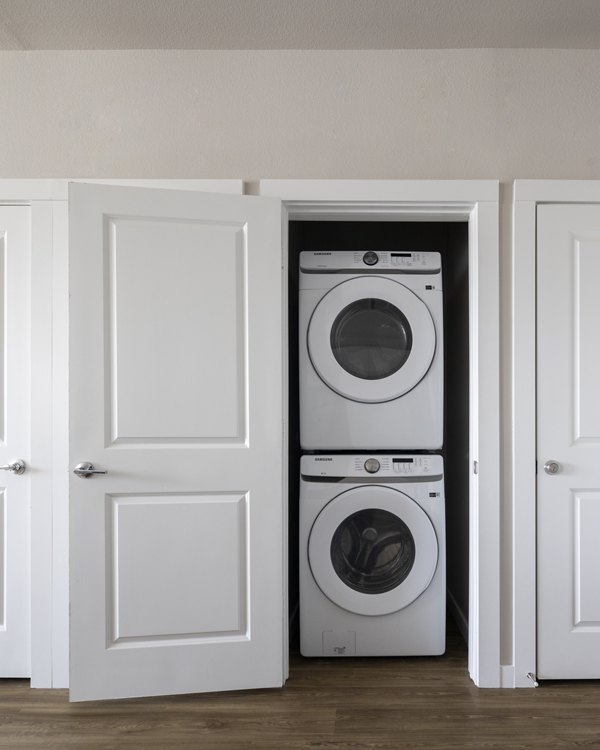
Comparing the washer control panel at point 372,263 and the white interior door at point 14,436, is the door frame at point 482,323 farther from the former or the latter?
the white interior door at point 14,436

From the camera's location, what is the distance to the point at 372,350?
242 cm

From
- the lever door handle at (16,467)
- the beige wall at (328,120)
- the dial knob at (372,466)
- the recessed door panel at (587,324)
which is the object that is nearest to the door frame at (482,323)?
the beige wall at (328,120)

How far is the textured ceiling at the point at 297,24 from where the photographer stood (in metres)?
1.96

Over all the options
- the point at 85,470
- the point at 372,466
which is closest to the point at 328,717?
the point at 372,466

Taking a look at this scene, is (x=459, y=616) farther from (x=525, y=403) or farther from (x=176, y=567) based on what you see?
(x=176, y=567)

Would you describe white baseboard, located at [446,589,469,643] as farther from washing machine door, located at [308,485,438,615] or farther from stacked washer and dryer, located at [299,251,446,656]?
washing machine door, located at [308,485,438,615]

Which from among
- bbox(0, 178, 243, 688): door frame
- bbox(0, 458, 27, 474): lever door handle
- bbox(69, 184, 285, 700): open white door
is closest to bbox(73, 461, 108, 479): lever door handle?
bbox(69, 184, 285, 700): open white door

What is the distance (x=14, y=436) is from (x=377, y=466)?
57.8 inches

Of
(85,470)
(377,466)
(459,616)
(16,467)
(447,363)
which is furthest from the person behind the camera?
(447,363)

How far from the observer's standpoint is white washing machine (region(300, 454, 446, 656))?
238 centimetres

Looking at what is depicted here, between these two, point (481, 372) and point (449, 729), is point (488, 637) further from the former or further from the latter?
point (481, 372)

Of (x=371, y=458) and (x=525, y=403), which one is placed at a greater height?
(x=525, y=403)

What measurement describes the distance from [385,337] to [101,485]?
128cm

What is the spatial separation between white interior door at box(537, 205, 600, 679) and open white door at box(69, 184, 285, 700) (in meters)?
1.02
